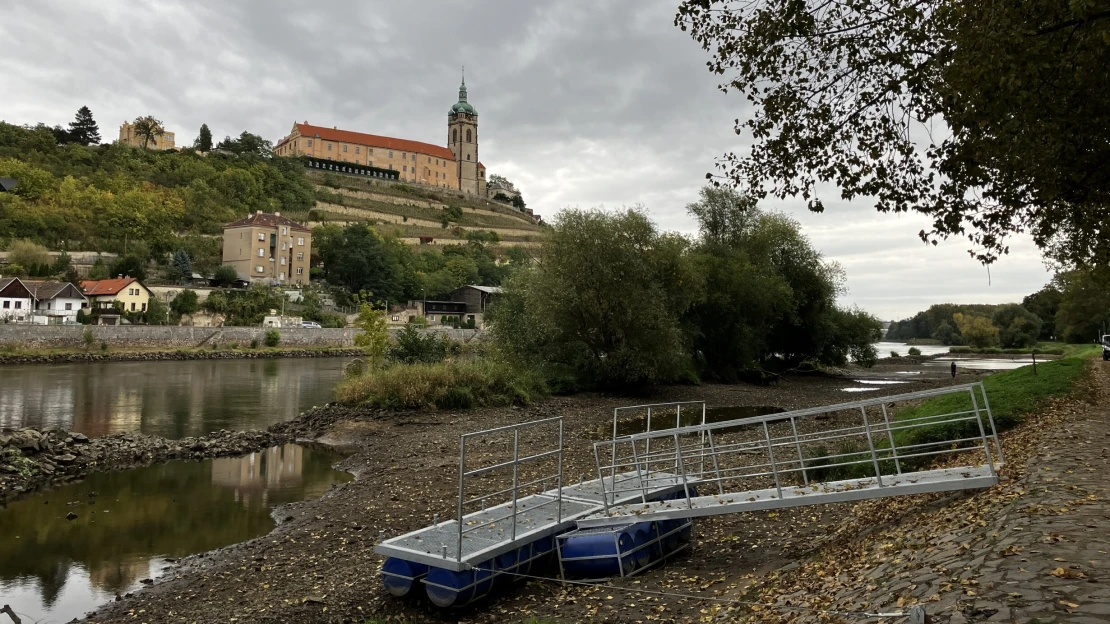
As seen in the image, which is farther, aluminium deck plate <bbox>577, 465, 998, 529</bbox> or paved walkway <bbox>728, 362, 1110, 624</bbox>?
aluminium deck plate <bbox>577, 465, 998, 529</bbox>

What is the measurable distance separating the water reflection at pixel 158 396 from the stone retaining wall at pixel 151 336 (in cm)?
682

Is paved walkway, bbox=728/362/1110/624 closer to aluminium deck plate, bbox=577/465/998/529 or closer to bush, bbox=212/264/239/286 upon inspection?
aluminium deck plate, bbox=577/465/998/529

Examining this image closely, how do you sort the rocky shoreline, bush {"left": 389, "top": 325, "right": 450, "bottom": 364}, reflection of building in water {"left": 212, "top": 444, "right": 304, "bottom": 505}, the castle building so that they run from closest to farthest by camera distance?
1. reflection of building in water {"left": 212, "top": 444, "right": 304, "bottom": 505}
2. bush {"left": 389, "top": 325, "right": 450, "bottom": 364}
3. the rocky shoreline
4. the castle building

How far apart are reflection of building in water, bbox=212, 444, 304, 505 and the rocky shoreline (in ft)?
160

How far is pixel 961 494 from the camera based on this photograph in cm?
861

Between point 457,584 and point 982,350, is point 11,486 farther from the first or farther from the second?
point 982,350

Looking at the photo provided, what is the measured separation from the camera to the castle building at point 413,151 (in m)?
168

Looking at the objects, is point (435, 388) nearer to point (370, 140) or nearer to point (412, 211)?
A: point (412, 211)

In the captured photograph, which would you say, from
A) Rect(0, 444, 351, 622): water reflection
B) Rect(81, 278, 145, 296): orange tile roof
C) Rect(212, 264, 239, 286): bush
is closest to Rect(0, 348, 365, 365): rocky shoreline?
Rect(81, 278, 145, 296): orange tile roof

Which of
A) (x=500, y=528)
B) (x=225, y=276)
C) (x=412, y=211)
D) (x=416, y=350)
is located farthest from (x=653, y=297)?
(x=412, y=211)

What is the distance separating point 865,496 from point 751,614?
2468 mm

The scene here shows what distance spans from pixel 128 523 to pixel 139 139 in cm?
16922

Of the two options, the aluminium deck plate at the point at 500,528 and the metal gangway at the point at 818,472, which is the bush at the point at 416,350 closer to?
the metal gangway at the point at 818,472

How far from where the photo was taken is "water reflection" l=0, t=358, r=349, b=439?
2769 cm
